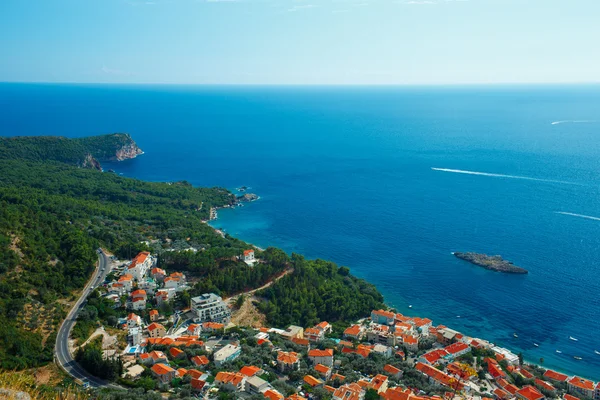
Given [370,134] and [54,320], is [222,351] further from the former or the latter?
[370,134]

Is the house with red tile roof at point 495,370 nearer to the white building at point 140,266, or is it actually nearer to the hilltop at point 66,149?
the white building at point 140,266

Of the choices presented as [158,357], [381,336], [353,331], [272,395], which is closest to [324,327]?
[353,331]

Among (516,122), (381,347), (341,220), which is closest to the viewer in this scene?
(381,347)

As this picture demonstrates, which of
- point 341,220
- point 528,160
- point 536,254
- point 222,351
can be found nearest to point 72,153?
point 341,220

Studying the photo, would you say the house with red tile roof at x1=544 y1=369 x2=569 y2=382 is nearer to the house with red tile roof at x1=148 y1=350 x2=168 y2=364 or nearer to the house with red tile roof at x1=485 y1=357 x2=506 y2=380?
the house with red tile roof at x1=485 y1=357 x2=506 y2=380

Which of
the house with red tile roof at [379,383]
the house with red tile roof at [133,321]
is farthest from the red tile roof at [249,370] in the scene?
the house with red tile roof at [133,321]

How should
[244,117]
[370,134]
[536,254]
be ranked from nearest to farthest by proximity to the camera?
[536,254] → [370,134] → [244,117]

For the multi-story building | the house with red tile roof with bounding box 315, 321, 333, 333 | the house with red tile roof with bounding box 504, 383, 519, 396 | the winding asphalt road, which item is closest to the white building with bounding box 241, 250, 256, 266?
the multi-story building

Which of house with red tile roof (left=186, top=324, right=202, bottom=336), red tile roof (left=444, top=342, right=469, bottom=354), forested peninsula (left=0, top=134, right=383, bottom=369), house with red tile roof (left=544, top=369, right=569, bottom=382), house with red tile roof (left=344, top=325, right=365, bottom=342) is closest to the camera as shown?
house with red tile roof (left=544, top=369, right=569, bottom=382)
